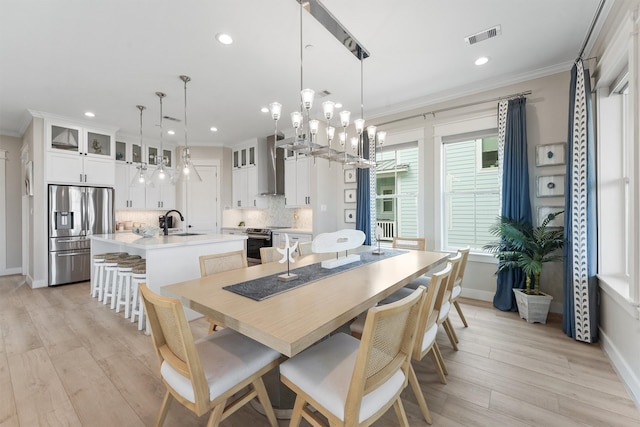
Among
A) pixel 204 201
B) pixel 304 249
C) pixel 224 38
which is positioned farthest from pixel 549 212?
pixel 204 201

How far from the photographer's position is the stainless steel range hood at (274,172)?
586 cm

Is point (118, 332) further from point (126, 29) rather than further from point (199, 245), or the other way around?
point (126, 29)

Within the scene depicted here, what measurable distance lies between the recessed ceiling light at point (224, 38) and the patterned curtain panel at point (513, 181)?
3208mm

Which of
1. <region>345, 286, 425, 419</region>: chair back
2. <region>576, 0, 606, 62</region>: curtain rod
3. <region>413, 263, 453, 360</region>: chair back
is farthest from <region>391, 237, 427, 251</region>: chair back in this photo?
<region>576, 0, 606, 62</region>: curtain rod

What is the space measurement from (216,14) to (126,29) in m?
0.89

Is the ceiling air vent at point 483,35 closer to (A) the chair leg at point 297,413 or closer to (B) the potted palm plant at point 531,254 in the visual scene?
(B) the potted palm plant at point 531,254

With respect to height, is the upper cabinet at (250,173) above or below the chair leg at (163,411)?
above

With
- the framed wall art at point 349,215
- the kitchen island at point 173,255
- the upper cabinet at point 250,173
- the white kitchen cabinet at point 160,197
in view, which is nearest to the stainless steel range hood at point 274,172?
the upper cabinet at point 250,173

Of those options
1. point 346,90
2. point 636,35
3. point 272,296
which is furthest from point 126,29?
point 636,35

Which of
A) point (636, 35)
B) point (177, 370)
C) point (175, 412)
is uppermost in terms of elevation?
point (636, 35)

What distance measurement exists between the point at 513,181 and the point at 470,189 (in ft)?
1.98

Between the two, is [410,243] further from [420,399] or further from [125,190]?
[125,190]

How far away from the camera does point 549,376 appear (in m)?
2.04

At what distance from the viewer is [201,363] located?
1248 mm
